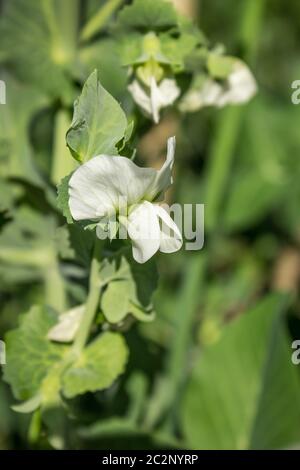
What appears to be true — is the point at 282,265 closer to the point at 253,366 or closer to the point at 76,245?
the point at 253,366

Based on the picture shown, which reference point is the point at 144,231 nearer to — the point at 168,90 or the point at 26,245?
the point at 168,90

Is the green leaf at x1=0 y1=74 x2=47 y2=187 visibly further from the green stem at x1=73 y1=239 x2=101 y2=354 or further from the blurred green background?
the green stem at x1=73 y1=239 x2=101 y2=354

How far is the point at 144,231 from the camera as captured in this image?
0.37 m

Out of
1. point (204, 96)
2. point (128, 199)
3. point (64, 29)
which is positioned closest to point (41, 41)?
point (64, 29)

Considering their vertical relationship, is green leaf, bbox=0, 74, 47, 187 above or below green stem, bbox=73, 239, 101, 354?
above

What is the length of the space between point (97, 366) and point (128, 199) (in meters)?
0.12

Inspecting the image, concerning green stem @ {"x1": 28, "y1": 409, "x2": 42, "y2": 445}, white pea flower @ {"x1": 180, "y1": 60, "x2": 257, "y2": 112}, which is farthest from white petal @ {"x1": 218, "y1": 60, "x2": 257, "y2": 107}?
green stem @ {"x1": 28, "y1": 409, "x2": 42, "y2": 445}

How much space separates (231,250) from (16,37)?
20.0 inches

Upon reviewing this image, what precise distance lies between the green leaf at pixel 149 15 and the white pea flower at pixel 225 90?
0.06 m

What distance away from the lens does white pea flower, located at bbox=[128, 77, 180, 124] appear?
45cm

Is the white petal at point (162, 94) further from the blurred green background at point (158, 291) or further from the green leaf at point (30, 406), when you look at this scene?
the green leaf at point (30, 406)

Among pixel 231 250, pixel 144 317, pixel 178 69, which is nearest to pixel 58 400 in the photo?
pixel 144 317

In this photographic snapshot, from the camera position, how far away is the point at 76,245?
0.43 meters

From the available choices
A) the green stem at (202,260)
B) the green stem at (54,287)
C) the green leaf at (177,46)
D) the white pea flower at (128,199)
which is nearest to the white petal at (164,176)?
the white pea flower at (128,199)
